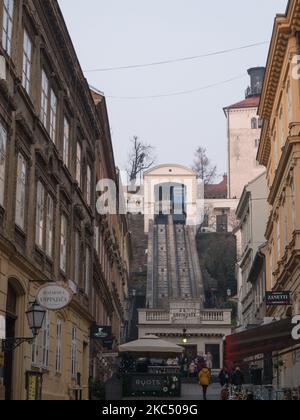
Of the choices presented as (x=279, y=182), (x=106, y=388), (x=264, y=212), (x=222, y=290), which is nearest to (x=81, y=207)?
(x=106, y=388)

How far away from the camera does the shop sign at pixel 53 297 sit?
1834 cm

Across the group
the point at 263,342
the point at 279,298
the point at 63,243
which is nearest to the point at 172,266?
the point at 279,298

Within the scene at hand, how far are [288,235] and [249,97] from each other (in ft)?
311

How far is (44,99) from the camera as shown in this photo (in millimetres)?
23688

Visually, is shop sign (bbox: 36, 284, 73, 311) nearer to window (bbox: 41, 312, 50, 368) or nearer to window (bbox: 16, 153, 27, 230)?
window (bbox: 16, 153, 27, 230)

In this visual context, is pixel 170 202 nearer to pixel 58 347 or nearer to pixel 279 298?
pixel 279 298

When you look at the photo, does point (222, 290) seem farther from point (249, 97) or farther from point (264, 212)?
point (249, 97)

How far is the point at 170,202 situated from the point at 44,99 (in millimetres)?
85711

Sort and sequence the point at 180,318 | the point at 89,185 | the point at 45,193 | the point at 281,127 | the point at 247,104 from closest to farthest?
the point at 45,193 → the point at 89,185 → the point at 281,127 → the point at 180,318 → the point at 247,104

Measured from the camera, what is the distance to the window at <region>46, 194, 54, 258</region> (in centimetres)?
2395

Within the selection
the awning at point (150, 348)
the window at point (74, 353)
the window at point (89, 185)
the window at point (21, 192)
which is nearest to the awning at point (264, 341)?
the window at point (21, 192)

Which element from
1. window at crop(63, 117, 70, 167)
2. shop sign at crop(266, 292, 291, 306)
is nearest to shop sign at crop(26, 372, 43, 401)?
window at crop(63, 117, 70, 167)

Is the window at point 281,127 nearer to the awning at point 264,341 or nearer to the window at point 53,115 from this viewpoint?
the window at point 53,115

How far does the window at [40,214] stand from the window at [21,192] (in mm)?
1571
